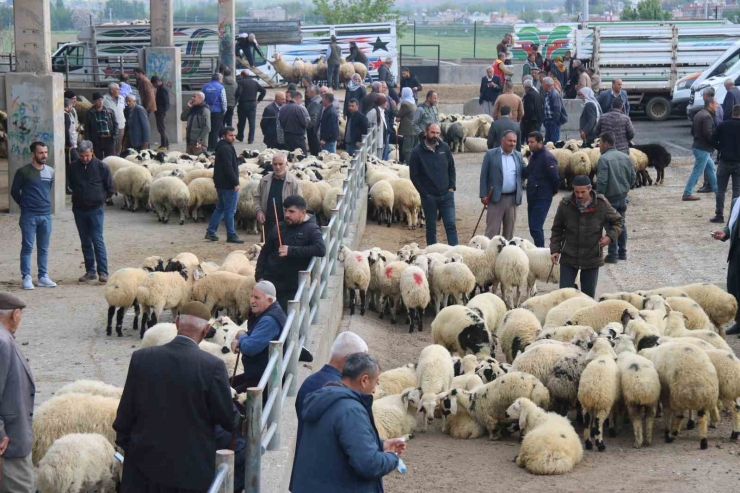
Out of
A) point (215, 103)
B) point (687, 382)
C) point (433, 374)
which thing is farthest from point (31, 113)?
point (687, 382)

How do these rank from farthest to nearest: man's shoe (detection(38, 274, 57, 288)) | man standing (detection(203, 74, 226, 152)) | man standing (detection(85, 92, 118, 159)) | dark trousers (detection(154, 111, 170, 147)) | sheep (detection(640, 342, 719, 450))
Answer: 1. dark trousers (detection(154, 111, 170, 147))
2. man standing (detection(203, 74, 226, 152))
3. man standing (detection(85, 92, 118, 159))
4. man's shoe (detection(38, 274, 57, 288))
5. sheep (detection(640, 342, 719, 450))

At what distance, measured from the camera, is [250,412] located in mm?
6168

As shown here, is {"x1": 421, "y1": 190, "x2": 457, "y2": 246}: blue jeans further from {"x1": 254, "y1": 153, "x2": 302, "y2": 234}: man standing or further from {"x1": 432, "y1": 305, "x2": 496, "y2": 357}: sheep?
{"x1": 432, "y1": 305, "x2": 496, "y2": 357}: sheep

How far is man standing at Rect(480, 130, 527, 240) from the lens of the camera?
1438cm

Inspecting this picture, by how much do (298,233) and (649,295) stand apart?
12.9 feet

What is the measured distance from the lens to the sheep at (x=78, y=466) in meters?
6.86

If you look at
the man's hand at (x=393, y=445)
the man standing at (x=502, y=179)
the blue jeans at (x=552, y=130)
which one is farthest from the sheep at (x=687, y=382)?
the blue jeans at (x=552, y=130)

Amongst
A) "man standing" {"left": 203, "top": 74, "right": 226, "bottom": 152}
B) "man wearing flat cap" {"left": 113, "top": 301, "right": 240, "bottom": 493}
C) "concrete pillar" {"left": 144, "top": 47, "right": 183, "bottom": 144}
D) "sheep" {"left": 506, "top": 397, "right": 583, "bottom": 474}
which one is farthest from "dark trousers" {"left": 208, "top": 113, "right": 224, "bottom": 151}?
"man wearing flat cap" {"left": 113, "top": 301, "right": 240, "bottom": 493}

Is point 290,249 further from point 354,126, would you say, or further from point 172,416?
point 354,126

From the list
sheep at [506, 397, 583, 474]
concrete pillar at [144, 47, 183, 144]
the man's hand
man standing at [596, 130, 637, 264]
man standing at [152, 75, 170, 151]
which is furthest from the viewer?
concrete pillar at [144, 47, 183, 144]

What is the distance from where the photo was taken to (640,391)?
870 cm

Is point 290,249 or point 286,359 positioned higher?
point 290,249

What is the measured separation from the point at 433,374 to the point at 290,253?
66.6 inches

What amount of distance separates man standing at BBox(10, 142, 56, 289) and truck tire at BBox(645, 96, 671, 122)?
21.8 m
